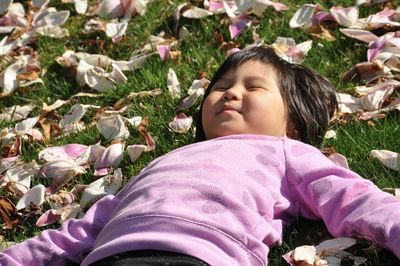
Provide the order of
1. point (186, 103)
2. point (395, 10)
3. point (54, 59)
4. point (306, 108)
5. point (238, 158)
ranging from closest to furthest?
point (238, 158) → point (306, 108) → point (186, 103) → point (395, 10) → point (54, 59)

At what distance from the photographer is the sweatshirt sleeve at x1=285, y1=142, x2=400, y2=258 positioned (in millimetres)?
2271

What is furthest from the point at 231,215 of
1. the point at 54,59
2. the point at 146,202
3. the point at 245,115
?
the point at 54,59

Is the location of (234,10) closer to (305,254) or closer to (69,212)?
(69,212)

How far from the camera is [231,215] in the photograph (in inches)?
92.7

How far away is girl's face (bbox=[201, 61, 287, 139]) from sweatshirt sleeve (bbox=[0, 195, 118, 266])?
1.51ft

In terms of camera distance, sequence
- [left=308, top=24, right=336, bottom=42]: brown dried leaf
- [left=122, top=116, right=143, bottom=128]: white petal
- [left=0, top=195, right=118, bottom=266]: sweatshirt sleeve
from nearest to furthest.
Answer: [left=0, top=195, right=118, bottom=266]: sweatshirt sleeve < [left=122, top=116, right=143, bottom=128]: white petal < [left=308, top=24, right=336, bottom=42]: brown dried leaf

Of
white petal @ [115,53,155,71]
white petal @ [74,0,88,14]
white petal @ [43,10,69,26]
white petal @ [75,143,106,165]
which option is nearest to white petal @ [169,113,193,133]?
white petal @ [75,143,106,165]

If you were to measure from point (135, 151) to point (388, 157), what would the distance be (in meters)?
0.90

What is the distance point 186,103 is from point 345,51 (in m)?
0.69

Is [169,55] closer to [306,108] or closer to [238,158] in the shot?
[306,108]

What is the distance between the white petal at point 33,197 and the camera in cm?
302

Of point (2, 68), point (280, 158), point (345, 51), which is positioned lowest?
point (2, 68)

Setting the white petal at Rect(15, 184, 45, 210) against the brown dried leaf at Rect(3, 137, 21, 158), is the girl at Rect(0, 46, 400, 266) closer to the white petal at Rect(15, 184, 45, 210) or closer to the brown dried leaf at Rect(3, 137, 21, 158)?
the white petal at Rect(15, 184, 45, 210)

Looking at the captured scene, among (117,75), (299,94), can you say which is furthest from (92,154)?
(299,94)
